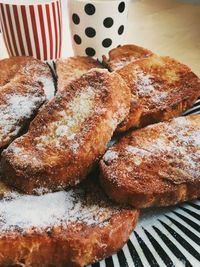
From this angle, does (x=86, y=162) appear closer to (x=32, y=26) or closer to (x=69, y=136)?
(x=69, y=136)

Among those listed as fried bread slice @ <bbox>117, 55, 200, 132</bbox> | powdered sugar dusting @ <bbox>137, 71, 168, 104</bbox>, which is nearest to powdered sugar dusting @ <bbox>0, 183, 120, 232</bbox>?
fried bread slice @ <bbox>117, 55, 200, 132</bbox>

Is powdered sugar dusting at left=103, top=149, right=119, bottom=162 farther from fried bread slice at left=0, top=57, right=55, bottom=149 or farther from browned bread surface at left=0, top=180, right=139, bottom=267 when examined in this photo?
fried bread slice at left=0, top=57, right=55, bottom=149

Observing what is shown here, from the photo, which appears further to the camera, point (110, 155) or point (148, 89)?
point (148, 89)

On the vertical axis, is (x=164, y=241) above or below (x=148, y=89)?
below

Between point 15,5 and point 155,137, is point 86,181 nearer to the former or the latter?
point 155,137

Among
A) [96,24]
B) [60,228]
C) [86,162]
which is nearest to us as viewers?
[60,228]

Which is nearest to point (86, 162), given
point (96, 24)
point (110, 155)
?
point (110, 155)

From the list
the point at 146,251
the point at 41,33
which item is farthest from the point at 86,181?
the point at 41,33
